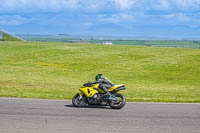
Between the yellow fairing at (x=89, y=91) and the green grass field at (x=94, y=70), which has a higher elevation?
the green grass field at (x=94, y=70)

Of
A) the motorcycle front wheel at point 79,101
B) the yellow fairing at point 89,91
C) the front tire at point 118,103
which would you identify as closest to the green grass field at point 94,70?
the front tire at point 118,103

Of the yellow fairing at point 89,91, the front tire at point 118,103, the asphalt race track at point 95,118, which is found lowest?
the asphalt race track at point 95,118

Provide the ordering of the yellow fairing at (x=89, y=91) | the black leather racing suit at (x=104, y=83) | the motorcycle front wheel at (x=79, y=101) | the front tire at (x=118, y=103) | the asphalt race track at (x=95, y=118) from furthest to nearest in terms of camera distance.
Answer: the motorcycle front wheel at (x=79, y=101) → the yellow fairing at (x=89, y=91) → the black leather racing suit at (x=104, y=83) → the front tire at (x=118, y=103) → the asphalt race track at (x=95, y=118)

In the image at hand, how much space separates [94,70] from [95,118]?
1953cm

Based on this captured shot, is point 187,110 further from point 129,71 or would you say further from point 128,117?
point 129,71

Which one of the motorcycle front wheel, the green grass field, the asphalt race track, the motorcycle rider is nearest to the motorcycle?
the motorcycle front wheel

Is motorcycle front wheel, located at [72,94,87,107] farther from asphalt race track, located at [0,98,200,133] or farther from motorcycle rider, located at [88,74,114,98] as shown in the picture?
motorcycle rider, located at [88,74,114,98]

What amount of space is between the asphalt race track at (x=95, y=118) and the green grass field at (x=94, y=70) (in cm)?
248

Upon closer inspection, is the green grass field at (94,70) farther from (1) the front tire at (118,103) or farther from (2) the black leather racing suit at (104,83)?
(2) the black leather racing suit at (104,83)

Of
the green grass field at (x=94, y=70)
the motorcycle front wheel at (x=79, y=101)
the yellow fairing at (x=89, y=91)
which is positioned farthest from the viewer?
the green grass field at (x=94, y=70)

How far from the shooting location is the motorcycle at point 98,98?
506 inches

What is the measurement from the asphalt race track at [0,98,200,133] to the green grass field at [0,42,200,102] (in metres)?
2.48

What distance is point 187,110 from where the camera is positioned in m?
12.5

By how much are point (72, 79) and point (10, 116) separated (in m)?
14.4
